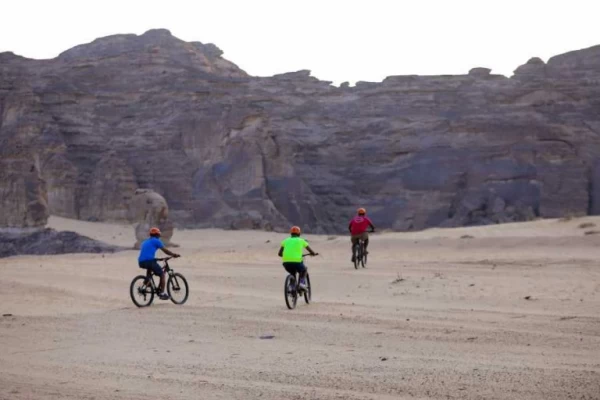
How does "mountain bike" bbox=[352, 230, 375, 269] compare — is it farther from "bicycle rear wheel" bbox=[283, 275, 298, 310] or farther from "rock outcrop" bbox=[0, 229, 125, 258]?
"rock outcrop" bbox=[0, 229, 125, 258]

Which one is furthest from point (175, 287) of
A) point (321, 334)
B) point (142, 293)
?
point (321, 334)

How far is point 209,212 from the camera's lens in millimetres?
54750

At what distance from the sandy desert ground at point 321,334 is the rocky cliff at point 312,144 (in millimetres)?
29716

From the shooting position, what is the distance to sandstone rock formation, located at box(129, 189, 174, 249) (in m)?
37.2

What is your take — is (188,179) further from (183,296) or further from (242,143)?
(183,296)

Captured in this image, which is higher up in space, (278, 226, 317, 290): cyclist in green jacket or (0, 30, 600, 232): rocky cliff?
(0, 30, 600, 232): rocky cliff

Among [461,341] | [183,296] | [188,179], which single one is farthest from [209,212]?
[461,341]

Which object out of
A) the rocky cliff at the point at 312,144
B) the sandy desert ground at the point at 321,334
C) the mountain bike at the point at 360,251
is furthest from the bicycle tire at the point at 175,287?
the rocky cliff at the point at 312,144

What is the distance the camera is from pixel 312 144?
2457 inches

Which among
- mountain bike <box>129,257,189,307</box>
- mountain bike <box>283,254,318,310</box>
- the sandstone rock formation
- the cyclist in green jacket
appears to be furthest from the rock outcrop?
mountain bike <box>283,254,318,310</box>

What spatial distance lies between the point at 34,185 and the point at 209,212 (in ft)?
46.0

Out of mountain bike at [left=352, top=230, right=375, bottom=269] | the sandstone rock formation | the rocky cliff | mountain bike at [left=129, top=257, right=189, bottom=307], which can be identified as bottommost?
mountain bike at [left=129, top=257, right=189, bottom=307]

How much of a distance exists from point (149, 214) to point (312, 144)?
26.4 m

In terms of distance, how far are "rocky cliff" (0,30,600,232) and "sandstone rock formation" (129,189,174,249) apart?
39.4 ft
